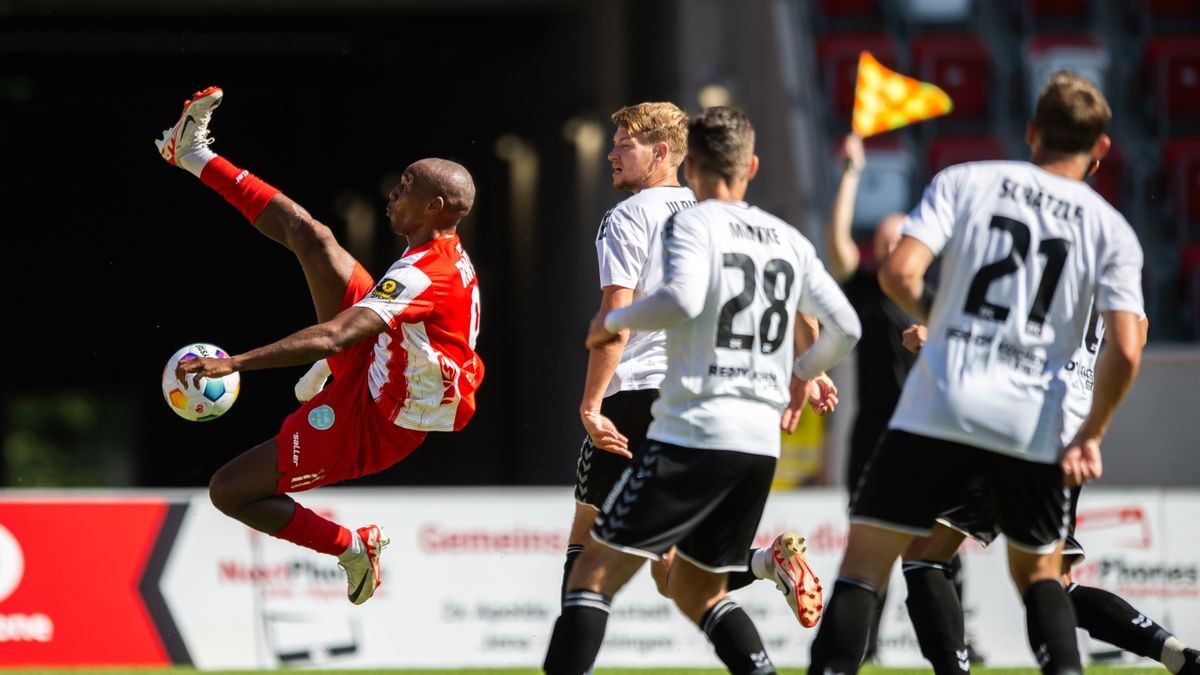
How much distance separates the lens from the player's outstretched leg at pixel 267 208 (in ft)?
21.8

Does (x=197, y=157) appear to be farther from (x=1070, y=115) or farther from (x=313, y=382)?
(x=1070, y=115)

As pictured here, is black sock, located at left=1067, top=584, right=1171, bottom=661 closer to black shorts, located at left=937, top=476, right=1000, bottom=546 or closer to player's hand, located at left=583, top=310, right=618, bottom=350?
black shorts, located at left=937, top=476, right=1000, bottom=546

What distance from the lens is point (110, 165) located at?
26.3 m

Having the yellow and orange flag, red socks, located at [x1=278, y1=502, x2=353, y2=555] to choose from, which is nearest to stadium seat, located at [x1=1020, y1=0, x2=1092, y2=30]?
the yellow and orange flag

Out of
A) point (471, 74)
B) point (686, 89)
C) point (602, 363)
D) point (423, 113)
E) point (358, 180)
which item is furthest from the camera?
point (358, 180)

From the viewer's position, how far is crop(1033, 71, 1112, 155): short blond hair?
465 cm

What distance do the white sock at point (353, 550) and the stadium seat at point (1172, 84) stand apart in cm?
1020

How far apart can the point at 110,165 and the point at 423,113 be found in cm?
718

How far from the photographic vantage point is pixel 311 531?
254 inches

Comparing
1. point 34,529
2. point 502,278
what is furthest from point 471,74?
point 34,529

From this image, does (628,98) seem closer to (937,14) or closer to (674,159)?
(937,14)

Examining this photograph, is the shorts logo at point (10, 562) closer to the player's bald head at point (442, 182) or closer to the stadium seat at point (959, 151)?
the player's bald head at point (442, 182)

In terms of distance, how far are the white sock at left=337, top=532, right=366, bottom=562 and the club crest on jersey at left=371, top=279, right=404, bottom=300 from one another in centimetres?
113

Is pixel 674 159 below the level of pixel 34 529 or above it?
above
